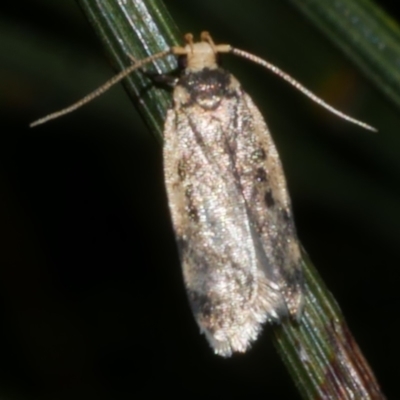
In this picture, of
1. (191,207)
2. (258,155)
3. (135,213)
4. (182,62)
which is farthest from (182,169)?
(135,213)

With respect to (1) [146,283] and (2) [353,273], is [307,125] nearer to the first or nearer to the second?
(2) [353,273]

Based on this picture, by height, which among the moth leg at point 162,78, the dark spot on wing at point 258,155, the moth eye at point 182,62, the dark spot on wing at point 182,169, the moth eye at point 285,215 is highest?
the moth eye at point 182,62

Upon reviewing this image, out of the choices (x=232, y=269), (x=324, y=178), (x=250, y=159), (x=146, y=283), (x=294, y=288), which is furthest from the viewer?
(x=146, y=283)

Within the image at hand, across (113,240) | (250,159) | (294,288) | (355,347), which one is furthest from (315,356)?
(113,240)

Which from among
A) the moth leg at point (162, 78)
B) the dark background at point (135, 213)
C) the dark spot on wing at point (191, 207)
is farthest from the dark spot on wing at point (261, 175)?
the dark background at point (135, 213)

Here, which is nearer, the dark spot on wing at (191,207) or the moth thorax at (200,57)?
the dark spot on wing at (191,207)

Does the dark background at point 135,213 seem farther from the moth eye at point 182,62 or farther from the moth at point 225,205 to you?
the moth eye at point 182,62

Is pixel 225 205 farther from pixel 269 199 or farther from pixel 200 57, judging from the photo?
pixel 200 57

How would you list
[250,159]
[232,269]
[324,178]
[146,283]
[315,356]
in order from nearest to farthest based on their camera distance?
[315,356]
[232,269]
[250,159]
[324,178]
[146,283]
